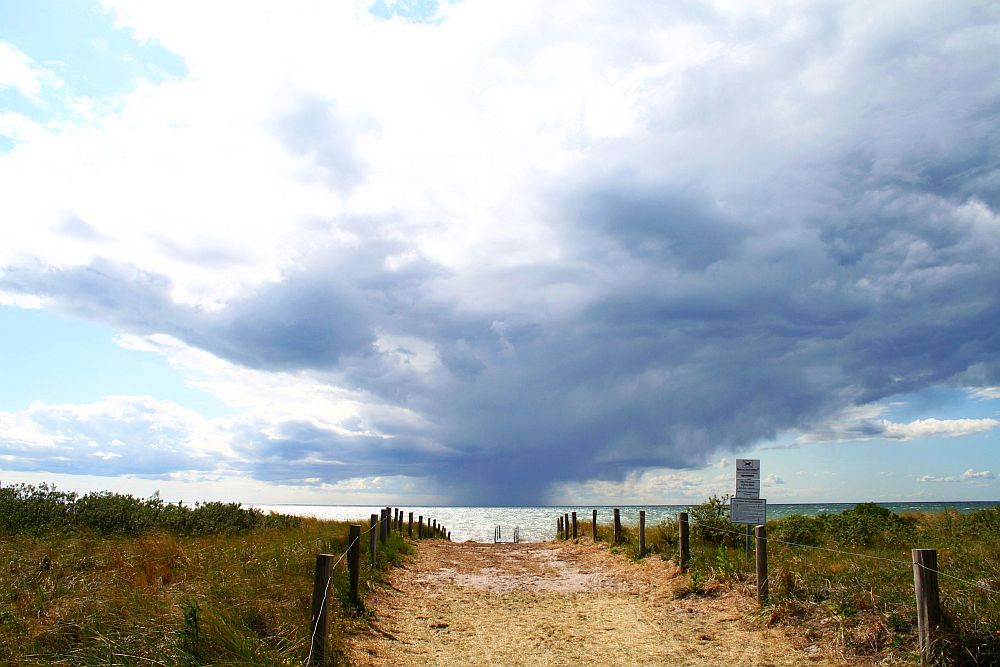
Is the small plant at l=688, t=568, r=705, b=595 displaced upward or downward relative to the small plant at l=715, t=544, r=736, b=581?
downward

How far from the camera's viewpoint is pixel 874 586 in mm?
→ 8945

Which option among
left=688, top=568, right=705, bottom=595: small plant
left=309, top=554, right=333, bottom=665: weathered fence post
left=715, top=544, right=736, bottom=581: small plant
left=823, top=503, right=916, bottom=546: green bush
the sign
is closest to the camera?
left=309, top=554, right=333, bottom=665: weathered fence post

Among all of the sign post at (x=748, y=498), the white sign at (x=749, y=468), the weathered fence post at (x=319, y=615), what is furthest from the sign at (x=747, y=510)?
the weathered fence post at (x=319, y=615)

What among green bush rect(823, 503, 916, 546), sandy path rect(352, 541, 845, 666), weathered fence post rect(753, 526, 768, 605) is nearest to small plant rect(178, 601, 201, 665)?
sandy path rect(352, 541, 845, 666)

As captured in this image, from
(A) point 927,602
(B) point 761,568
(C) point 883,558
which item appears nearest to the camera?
(A) point 927,602

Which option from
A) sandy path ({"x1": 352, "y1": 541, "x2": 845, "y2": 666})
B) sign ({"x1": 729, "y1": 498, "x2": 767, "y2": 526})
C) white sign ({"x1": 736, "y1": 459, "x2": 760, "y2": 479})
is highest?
white sign ({"x1": 736, "y1": 459, "x2": 760, "y2": 479})

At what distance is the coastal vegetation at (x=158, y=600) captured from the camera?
6371mm

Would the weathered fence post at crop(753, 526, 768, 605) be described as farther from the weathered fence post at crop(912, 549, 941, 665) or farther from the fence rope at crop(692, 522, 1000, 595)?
the weathered fence post at crop(912, 549, 941, 665)

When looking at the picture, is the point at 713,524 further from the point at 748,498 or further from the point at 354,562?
the point at 354,562

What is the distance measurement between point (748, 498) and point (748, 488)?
213mm

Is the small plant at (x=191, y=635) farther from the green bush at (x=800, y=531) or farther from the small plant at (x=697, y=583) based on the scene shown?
the green bush at (x=800, y=531)

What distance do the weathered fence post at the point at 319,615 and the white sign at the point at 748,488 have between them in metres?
9.75

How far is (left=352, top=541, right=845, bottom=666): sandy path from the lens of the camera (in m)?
8.78

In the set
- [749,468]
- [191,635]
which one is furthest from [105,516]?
[749,468]
